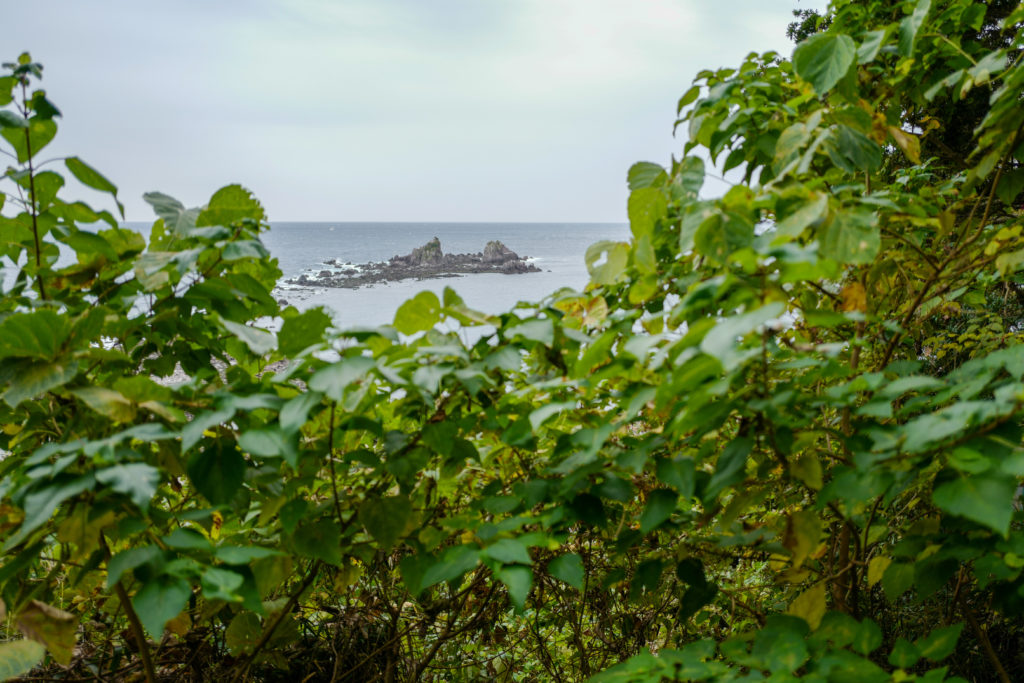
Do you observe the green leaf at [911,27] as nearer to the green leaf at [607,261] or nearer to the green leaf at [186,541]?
the green leaf at [607,261]

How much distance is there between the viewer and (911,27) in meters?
1.05

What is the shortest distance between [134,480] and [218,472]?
19 cm

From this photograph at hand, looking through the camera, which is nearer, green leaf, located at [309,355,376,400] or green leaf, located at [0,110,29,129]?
green leaf, located at [309,355,376,400]

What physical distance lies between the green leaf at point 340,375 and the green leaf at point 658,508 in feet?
1.54

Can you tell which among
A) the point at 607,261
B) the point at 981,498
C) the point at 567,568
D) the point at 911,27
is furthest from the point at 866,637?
the point at 911,27

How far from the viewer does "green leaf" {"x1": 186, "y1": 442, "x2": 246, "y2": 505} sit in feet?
2.70

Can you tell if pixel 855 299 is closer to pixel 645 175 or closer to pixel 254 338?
pixel 645 175

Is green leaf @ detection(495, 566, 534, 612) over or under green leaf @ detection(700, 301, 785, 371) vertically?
under

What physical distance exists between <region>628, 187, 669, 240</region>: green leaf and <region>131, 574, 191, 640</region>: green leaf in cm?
81

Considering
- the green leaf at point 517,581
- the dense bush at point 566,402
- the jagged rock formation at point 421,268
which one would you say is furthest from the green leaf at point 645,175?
the jagged rock formation at point 421,268

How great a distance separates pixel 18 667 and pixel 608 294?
1151 mm

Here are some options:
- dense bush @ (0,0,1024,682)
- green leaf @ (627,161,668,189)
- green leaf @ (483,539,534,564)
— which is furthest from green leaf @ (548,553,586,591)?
green leaf @ (627,161,668,189)

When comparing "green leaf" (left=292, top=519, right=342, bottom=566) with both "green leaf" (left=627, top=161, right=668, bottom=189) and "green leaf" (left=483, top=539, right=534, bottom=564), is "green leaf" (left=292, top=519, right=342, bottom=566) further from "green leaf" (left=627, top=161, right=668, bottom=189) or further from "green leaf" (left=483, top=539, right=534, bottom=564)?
"green leaf" (left=627, top=161, right=668, bottom=189)

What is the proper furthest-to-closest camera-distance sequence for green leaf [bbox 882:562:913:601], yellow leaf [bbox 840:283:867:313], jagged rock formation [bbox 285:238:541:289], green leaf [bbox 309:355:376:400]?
jagged rock formation [bbox 285:238:541:289] < yellow leaf [bbox 840:283:867:313] < green leaf [bbox 882:562:913:601] < green leaf [bbox 309:355:376:400]
